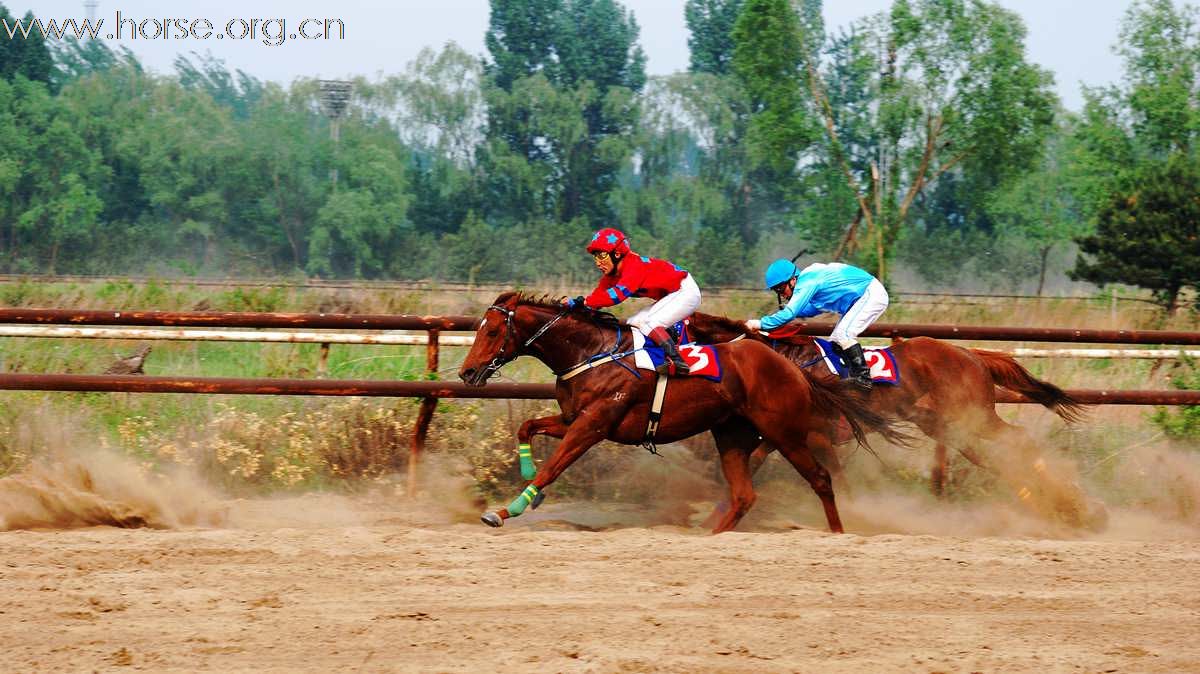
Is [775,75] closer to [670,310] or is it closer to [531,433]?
[670,310]

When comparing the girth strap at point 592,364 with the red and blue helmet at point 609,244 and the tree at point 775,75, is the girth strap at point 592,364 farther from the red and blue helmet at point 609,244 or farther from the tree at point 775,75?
Answer: the tree at point 775,75

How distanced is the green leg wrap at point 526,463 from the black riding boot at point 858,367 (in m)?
2.30

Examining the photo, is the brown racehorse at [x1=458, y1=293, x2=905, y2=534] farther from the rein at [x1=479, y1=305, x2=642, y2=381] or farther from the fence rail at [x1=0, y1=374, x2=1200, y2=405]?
the fence rail at [x1=0, y1=374, x2=1200, y2=405]

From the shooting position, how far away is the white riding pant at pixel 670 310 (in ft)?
26.0

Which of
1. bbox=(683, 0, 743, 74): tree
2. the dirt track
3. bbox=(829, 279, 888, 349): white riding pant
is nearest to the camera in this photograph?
the dirt track

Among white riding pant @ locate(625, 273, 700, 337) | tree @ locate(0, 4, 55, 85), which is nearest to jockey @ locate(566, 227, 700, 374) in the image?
white riding pant @ locate(625, 273, 700, 337)

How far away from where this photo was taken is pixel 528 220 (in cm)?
4956

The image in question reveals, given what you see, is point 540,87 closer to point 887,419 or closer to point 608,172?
point 608,172

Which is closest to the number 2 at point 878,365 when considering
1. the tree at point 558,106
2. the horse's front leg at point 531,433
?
the horse's front leg at point 531,433

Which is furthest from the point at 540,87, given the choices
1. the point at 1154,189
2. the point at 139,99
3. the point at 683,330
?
the point at 683,330

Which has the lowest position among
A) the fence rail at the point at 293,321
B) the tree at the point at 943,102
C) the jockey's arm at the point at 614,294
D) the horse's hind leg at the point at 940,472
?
the horse's hind leg at the point at 940,472

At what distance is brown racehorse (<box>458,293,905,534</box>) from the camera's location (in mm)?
7680

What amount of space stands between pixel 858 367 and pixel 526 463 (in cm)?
241

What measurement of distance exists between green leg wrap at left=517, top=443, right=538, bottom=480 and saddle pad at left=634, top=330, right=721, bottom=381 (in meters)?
0.92
